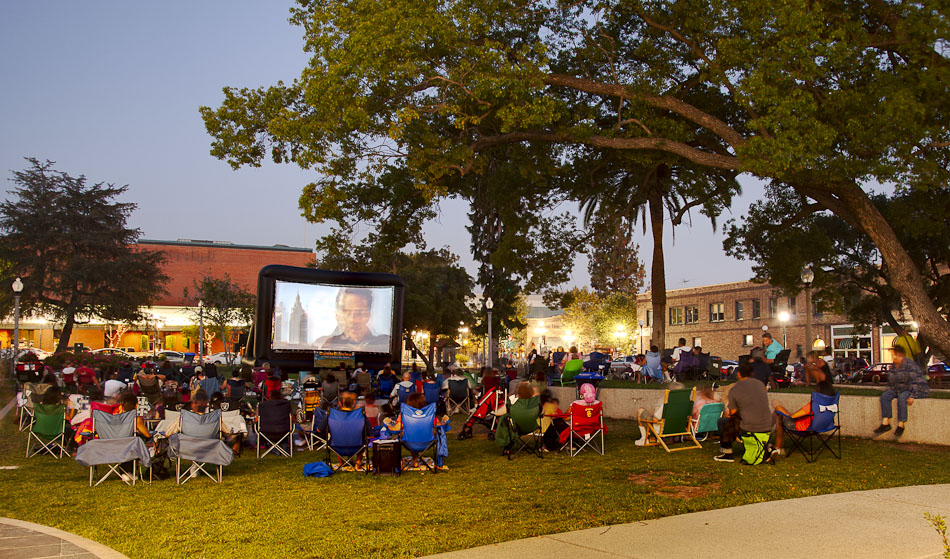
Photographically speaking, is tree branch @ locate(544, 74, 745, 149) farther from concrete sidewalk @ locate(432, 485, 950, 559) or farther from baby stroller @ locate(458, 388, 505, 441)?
concrete sidewalk @ locate(432, 485, 950, 559)

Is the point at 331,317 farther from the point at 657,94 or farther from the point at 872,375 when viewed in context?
the point at 872,375

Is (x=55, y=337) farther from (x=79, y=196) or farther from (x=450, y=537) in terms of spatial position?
(x=450, y=537)

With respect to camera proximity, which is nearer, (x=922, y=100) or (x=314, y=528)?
(x=314, y=528)

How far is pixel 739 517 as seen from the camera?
7.45m

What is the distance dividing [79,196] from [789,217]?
143 ft

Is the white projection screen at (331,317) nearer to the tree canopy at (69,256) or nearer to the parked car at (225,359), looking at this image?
the parked car at (225,359)

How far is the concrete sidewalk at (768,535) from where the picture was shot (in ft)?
20.3

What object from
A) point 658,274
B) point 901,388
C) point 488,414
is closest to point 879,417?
point 901,388

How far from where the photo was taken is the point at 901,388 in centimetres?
1263

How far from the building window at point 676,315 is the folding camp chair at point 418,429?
5437 cm

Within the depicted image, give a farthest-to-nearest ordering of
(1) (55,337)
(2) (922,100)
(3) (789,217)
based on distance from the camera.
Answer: (1) (55,337)
(3) (789,217)
(2) (922,100)

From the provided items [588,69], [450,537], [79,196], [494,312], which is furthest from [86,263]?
[450,537]

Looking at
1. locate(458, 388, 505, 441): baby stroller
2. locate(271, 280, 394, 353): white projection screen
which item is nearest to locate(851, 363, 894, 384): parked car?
locate(271, 280, 394, 353): white projection screen

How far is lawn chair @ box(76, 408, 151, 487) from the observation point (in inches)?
393
